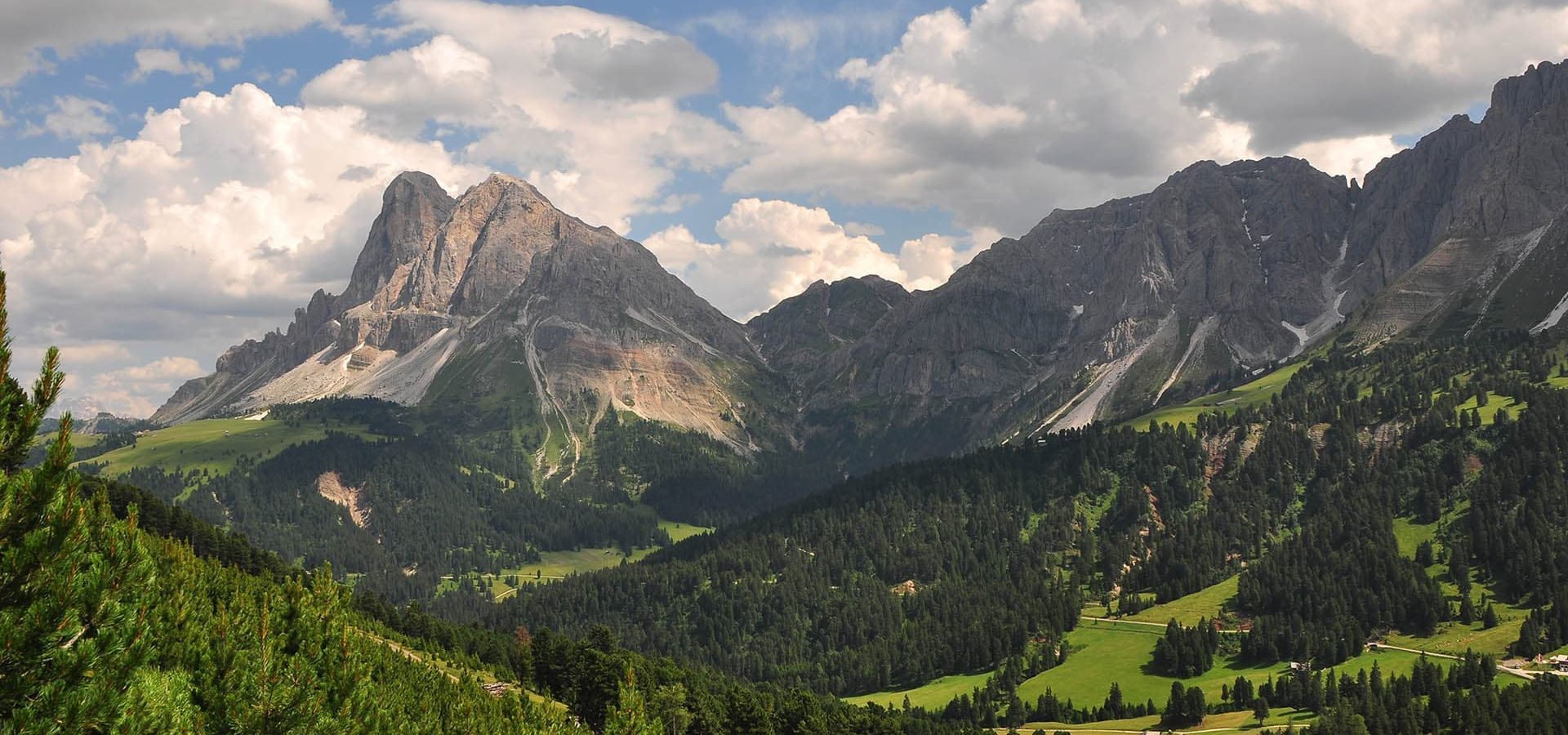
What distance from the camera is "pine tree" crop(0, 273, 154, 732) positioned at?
22672 millimetres

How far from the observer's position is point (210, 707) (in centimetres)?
4225

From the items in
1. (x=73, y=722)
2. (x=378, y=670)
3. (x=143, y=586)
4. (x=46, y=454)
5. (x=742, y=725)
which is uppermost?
(x=46, y=454)

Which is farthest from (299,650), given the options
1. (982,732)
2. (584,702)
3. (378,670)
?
(982,732)

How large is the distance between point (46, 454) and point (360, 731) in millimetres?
27198

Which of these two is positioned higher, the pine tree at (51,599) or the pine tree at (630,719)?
the pine tree at (51,599)

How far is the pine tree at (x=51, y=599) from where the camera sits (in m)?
22.7

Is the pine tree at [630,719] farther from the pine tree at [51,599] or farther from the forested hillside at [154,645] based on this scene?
the pine tree at [51,599]

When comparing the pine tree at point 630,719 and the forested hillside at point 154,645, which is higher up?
the forested hillside at point 154,645

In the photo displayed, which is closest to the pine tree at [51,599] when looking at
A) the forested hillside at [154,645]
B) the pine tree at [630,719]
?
the forested hillside at [154,645]

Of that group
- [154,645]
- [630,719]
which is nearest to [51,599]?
[154,645]

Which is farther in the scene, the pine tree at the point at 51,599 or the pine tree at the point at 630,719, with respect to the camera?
the pine tree at the point at 630,719

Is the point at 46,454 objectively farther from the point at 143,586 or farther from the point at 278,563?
the point at 278,563

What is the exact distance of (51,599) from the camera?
912 inches

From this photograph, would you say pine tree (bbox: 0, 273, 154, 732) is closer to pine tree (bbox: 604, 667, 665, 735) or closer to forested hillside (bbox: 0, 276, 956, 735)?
forested hillside (bbox: 0, 276, 956, 735)
